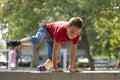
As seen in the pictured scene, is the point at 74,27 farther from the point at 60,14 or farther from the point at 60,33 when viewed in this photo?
the point at 60,14

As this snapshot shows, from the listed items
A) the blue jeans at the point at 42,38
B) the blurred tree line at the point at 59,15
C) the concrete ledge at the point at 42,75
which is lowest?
the concrete ledge at the point at 42,75

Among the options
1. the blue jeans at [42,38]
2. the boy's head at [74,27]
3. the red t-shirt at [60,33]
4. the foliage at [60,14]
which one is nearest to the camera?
the boy's head at [74,27]

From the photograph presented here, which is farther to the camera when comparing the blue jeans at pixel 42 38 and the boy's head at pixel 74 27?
the blue jeans at pixel 42 38

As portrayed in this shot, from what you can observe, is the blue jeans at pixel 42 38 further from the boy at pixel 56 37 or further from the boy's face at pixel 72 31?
the boy's face at pixel 72 31

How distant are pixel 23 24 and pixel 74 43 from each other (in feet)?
61.2

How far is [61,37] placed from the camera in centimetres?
711

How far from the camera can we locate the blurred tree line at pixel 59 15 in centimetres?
2208

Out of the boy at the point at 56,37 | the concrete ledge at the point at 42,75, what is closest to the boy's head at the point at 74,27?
the boy at the point at 56,37

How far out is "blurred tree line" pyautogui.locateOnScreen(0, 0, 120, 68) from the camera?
22.1 m

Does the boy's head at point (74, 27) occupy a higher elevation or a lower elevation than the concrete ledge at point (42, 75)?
higher

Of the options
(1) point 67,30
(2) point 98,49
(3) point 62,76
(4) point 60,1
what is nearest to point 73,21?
(1) point 67,30

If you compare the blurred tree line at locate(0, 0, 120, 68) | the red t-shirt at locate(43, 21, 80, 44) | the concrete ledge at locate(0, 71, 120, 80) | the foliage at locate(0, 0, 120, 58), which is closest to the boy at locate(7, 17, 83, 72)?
the red t-shirt at locate(43, 21, 80, 44)

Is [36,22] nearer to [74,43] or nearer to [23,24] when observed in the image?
[23,24]

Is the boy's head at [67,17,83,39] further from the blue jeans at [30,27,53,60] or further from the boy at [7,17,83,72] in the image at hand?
the blue jeans at [30,27,53,60]
